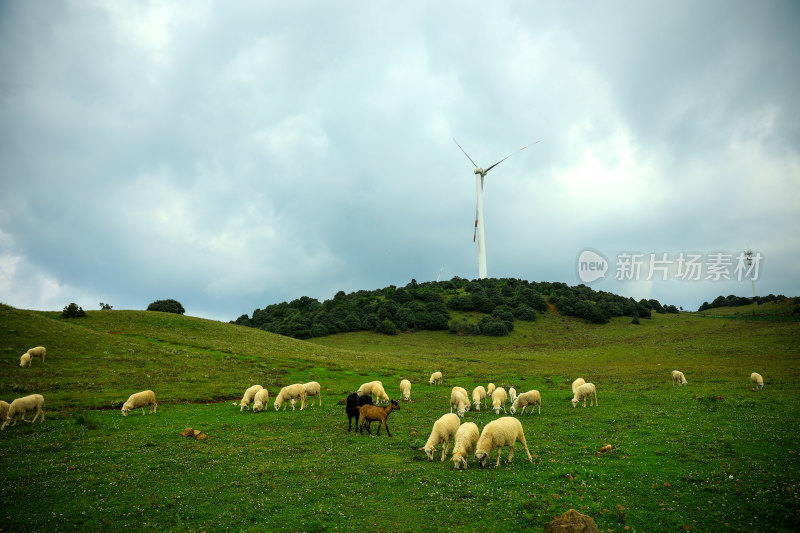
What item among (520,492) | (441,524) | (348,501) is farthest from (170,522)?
(520,492)

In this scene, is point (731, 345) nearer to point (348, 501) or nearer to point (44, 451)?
point (348, 501)

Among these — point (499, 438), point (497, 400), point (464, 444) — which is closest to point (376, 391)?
point (497, 400)

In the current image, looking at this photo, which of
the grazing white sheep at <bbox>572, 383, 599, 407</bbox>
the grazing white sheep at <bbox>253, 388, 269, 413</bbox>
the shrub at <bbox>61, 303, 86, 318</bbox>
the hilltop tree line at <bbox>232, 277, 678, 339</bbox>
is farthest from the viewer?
the hilltop tree line at <bbox>232, 277, 678, 339</bbox>

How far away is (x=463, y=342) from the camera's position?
9750 cm

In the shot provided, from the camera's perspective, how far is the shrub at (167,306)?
319ft

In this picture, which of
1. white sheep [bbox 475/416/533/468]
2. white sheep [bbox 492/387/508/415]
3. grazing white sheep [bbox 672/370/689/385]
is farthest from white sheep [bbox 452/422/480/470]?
grazing white sheep [bbox 672/370/689/385]

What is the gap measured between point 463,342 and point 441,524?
294 ft

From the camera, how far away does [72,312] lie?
6475 centimetres

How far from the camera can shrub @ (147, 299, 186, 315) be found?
97.3 metres

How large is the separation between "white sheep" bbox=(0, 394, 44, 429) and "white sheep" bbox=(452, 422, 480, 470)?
2218cm

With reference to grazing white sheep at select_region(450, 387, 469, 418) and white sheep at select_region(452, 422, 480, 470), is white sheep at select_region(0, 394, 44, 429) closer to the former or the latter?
white sheep at select_region(452, 422, 480, 470)

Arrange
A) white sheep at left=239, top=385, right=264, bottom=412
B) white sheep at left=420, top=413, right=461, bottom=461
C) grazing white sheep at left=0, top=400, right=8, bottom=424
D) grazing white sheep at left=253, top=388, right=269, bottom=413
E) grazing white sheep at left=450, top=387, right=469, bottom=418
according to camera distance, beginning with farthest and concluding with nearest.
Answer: white sheep at left=239, top=385, right=264, bottom=412 → grazing white sheep at left=253, top=388, right=269, bottom=413 → grazing white sheep at left=450, top=387, right=469, bottom=418 → grazing white sheep at left=0, top=400, right=8, bottom=424 → white sheep at left=420, top=413, right=461, bottom=461

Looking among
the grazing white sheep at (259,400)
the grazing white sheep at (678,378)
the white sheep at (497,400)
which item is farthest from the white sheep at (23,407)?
the grazing white sheep at (678,378)

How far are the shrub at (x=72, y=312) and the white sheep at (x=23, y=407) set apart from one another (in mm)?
54517
